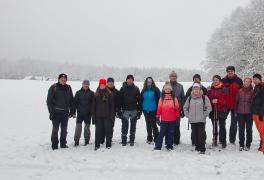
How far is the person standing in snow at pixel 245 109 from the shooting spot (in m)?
10.6

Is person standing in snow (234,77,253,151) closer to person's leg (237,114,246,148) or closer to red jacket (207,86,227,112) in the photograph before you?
person's leg (237,114,246,148)

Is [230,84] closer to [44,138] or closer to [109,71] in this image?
[44,138]

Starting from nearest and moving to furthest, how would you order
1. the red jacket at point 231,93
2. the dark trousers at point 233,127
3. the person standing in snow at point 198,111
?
the person standing in snow at point 198,111 < the red jacket at point 231,93 < the dark trousers at point 233,127

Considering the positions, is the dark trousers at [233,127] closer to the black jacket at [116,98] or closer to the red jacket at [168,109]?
the red jacket at [168,109]

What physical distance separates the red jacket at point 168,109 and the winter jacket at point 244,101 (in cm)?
190

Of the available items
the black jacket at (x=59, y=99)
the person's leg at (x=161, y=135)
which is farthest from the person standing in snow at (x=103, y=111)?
the person's leg at (x=161, y=135)

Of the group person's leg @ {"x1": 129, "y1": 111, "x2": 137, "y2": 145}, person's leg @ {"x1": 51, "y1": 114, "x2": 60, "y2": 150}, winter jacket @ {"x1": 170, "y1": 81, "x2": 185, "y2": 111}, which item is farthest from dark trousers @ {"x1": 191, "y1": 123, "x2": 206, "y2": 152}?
person's leg @ {"x1": 51, "y1": 114, "x2": 60, "y2": 150}

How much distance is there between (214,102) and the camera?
424 inches

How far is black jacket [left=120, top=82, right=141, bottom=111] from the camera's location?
11.5 meters

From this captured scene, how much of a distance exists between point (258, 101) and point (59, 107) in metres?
6.21

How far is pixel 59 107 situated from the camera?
11.0 metres

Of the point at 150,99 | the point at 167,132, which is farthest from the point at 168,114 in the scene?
the point at 150,99

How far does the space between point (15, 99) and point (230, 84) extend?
18046mm

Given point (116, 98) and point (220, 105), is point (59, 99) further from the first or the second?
point (220, 105)
